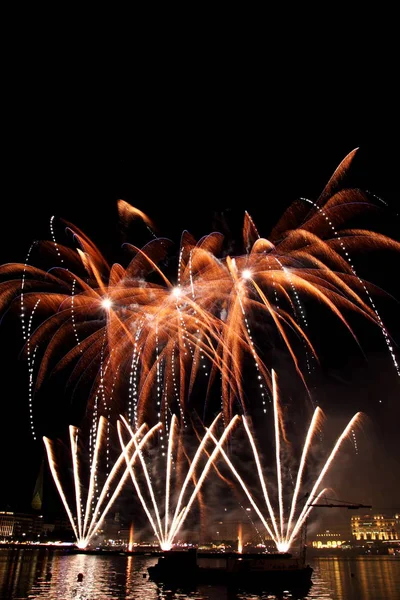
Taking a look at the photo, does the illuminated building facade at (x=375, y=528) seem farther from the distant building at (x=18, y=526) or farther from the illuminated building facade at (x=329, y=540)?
the distant building at (x=18, y=526)

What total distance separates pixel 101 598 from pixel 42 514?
449 feet

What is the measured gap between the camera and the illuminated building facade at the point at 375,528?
149875 millimetres

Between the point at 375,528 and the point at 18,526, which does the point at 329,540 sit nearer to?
the point at 375,528

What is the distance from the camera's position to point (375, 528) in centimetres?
15150

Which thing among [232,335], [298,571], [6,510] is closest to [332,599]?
[298,571]

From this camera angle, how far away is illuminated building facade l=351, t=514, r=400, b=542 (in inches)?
5901

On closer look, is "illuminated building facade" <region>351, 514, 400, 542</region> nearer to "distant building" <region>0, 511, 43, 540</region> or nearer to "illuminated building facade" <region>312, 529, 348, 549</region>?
"illuminated building facade" <region>312, 529, 348, 549</region>

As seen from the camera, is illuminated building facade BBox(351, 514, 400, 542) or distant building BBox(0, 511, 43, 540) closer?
distant building BBox(0, 511, 43, 540)

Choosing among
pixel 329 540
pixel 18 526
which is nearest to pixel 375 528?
pixel 329 540

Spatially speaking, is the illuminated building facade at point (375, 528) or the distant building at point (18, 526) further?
the illuminated building facade at point (375, 528)

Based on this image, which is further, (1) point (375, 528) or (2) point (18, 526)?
(1) point (375, 528)

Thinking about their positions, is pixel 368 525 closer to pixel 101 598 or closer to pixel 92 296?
pixel 101 598

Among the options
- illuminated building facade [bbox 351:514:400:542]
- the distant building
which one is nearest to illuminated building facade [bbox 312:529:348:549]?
illuminated building facade [bbox 351:514:400:542]

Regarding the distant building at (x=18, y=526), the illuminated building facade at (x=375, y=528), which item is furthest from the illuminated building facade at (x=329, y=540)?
the distant building at (x=18, y=526)
